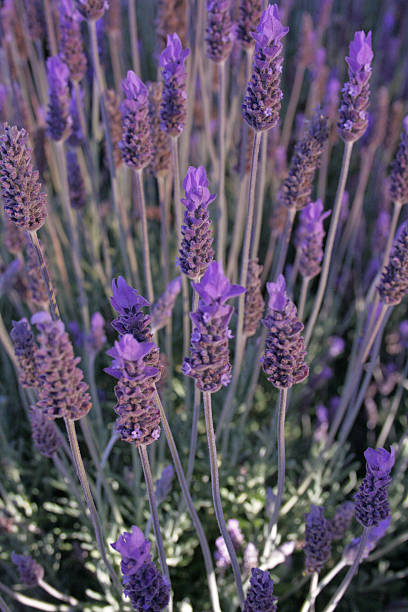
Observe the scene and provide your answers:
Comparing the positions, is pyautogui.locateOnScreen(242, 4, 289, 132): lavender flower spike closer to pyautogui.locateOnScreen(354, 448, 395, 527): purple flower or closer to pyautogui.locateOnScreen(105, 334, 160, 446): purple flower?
pyautogui.locateOnScreen(105, 334, 160, 446): purple flower

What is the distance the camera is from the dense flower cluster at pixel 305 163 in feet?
4.43

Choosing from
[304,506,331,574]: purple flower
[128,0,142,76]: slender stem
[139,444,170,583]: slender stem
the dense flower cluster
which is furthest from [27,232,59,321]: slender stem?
[128,0,142,76]: slender stem

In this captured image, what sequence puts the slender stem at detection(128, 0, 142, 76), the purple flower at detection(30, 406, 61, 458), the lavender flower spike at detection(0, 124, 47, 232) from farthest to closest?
the slender stem at detection(128, 0, 142, 76) < the purple flower at detection(30, 406, 61, 458) < the lavender flower spike at detection(0, 124, 47, 232)

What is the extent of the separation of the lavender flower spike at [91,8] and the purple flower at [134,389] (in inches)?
41.1

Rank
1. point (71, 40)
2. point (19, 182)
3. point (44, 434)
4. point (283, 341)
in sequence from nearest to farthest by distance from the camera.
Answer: point (283, 341) < point (19, 182) < point (44, 434) < point (71, 40)

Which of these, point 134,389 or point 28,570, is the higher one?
point 134,389

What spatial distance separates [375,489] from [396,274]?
502 mm

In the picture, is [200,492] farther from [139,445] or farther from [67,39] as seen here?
[67,39]

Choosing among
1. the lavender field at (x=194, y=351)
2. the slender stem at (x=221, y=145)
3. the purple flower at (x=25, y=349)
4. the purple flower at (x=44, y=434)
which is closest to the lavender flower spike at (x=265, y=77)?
the lavender field at (x=194, y=351)

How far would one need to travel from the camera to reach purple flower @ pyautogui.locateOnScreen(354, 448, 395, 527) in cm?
110

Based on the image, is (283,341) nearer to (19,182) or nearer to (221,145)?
(19,182)

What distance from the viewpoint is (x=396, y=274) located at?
1.30 meters

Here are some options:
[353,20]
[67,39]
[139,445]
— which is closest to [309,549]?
[139,445]

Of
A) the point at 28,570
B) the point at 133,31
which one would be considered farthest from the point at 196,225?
the point at 133,31
